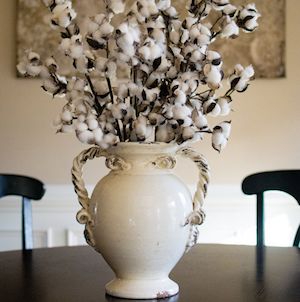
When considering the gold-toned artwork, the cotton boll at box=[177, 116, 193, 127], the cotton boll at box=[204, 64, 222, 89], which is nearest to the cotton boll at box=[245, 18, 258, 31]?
the cotton boll at box=[204, 64, 222, 89]

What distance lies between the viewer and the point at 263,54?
2.52 m

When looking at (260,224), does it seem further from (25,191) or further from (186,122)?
(186,122)

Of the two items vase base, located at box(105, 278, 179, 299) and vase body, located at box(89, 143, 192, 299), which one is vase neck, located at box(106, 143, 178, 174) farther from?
vase base, located at box(105, 278, 179, 299)

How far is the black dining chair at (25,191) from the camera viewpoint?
75.2 inches

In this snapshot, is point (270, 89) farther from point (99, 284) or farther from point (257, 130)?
point (99, 284)

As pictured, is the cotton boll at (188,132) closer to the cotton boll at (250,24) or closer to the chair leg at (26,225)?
the cotton boll at (250,24)

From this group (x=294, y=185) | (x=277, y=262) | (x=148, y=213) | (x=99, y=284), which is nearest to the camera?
(x=148, y=213)

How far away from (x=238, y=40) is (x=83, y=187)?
1.50 meters

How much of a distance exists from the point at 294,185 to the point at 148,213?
0.90m

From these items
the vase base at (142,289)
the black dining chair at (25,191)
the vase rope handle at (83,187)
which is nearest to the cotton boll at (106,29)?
the vase rope handle at (83,187)

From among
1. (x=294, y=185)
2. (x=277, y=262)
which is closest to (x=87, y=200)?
(x=277, y=262)

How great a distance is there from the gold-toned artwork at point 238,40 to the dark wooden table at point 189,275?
1.02 meters

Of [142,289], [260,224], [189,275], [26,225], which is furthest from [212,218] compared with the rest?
[142,289]

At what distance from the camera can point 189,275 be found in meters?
1.38
